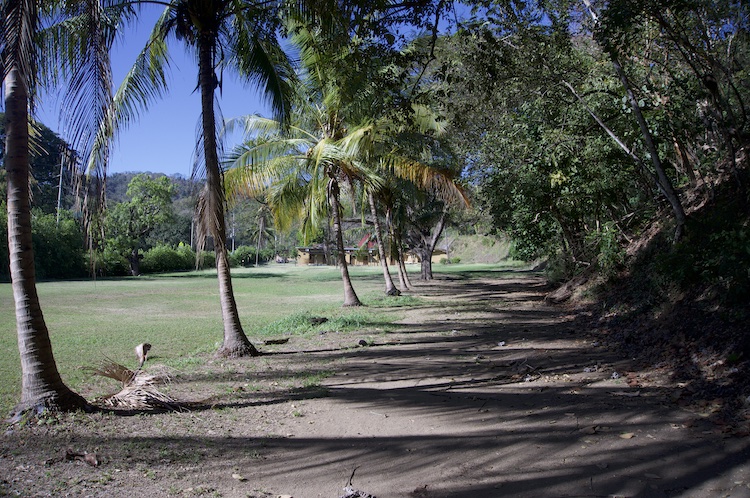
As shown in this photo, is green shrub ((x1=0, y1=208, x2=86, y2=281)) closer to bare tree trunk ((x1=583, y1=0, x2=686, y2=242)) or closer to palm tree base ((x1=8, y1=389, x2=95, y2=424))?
palm tree base ((x1=8, y1=389, x2=95, y2=424))

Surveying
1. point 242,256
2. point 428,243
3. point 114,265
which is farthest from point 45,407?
point 242,256

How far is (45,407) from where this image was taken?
16.8 feet

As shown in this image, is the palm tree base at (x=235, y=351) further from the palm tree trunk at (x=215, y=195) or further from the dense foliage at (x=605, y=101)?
the dense foliage at (x=605, y=101)

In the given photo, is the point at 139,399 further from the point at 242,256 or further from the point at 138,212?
the point at 242,256

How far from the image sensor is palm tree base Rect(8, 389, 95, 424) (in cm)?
501

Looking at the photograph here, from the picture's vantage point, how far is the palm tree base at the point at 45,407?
501 centimetres

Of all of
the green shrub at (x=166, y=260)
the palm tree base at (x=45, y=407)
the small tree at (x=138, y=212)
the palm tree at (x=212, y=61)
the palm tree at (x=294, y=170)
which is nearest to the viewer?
the palm tree base at (x=45, y=407)

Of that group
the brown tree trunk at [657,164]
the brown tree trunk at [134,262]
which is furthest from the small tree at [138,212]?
the brown tree trunk at [657,164]

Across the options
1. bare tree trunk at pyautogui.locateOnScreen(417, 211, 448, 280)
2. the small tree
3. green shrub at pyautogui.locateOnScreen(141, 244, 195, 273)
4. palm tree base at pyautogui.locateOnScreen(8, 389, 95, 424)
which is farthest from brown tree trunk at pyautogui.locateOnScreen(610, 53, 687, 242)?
green shrub at pyautogui.locateOnScreen(141, 244, 195, 273)

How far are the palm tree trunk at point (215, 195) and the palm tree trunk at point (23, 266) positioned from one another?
3648 millimetres

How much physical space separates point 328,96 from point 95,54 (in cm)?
933

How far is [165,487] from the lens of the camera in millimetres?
3879

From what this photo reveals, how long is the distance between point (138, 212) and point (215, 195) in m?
38.0

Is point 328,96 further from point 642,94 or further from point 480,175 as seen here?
point 642,94
